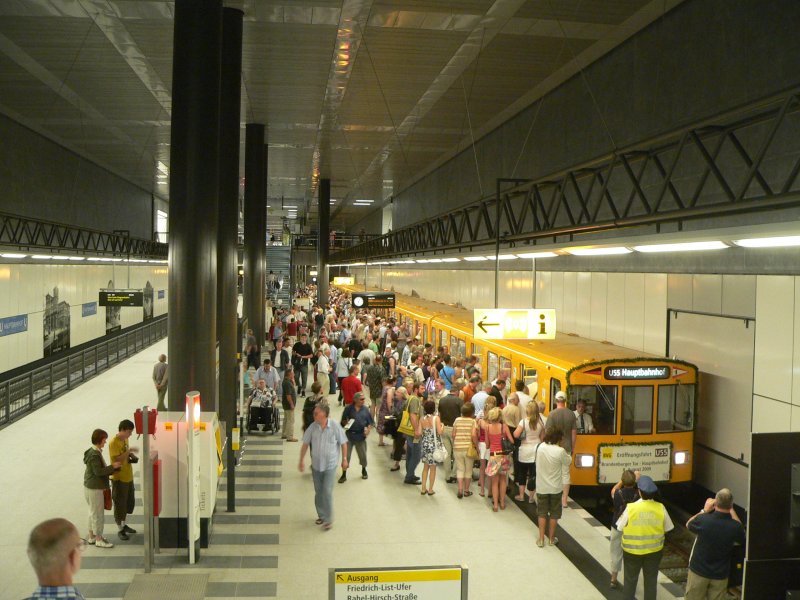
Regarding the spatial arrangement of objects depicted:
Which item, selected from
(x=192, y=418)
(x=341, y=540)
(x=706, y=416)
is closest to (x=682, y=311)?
(x=706, y=416)

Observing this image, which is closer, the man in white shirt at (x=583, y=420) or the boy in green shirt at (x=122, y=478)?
the boy in green shirt at (x=122, y=478)

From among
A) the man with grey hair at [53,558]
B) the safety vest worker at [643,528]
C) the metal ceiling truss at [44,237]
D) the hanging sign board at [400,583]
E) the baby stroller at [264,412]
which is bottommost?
the baby stroller at [264,412]

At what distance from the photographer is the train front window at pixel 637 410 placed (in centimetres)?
1182

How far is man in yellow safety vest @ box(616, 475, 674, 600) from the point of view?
7438mm

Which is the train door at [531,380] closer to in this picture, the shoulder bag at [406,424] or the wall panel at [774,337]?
the shoulder bag at [406,424]

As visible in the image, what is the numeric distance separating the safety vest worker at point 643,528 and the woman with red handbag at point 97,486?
6.02 meters

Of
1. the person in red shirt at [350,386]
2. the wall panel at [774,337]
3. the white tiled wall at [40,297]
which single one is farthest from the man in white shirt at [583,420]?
the white tiled wall at [40,297]

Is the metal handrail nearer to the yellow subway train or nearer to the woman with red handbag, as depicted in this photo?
the woman with red handbag

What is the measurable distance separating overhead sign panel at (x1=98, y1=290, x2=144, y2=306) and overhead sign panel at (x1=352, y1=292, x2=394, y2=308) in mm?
7800

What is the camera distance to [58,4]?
42.7 ft

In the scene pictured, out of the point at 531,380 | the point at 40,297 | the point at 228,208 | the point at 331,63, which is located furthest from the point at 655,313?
the point at 40,297

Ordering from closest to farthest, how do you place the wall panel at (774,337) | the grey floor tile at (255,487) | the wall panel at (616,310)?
the wall panel at (774,337), the grey floor tile at (255,487), the wall panel at (616,310)

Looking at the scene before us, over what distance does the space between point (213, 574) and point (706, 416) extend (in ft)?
27.7

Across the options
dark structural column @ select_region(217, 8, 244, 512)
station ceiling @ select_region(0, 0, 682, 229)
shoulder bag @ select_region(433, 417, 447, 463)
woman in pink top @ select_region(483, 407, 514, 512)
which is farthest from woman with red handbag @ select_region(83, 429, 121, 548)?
station ceiling @ select_region(0, 0, 682, 229)
